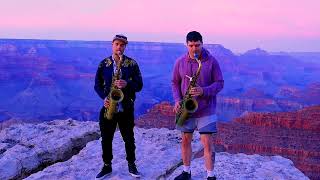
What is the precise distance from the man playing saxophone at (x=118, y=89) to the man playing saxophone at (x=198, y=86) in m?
0.61

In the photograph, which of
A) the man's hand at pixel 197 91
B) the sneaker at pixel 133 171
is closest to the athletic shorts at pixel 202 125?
the man's hand at pixel 197 91

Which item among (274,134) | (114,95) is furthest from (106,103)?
(274,134)

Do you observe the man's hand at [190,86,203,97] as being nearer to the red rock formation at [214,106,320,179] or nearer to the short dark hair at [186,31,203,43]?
the short dark hair at [186,31,203,43]

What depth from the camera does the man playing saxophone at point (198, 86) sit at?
5.07 m

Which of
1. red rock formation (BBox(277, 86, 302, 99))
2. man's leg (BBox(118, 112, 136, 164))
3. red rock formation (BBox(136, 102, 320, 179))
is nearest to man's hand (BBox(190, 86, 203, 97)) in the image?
man's leg (BBox(118, 112, 136, 164))

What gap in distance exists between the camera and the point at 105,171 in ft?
19.6

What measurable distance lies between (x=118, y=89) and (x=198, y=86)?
40.6 inches

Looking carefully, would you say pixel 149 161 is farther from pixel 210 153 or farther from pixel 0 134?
pixel 0 134

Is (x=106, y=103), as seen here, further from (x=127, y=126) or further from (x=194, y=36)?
(x=194, y=36)

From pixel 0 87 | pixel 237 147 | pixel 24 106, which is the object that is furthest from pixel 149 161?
pixel 0 87

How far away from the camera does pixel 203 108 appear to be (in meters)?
5.21

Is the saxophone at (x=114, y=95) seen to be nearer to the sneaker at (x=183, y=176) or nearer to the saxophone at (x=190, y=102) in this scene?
the saxophone at (x=190, y=102)

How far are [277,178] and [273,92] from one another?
4383 inches

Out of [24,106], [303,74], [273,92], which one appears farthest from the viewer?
[303,74]
